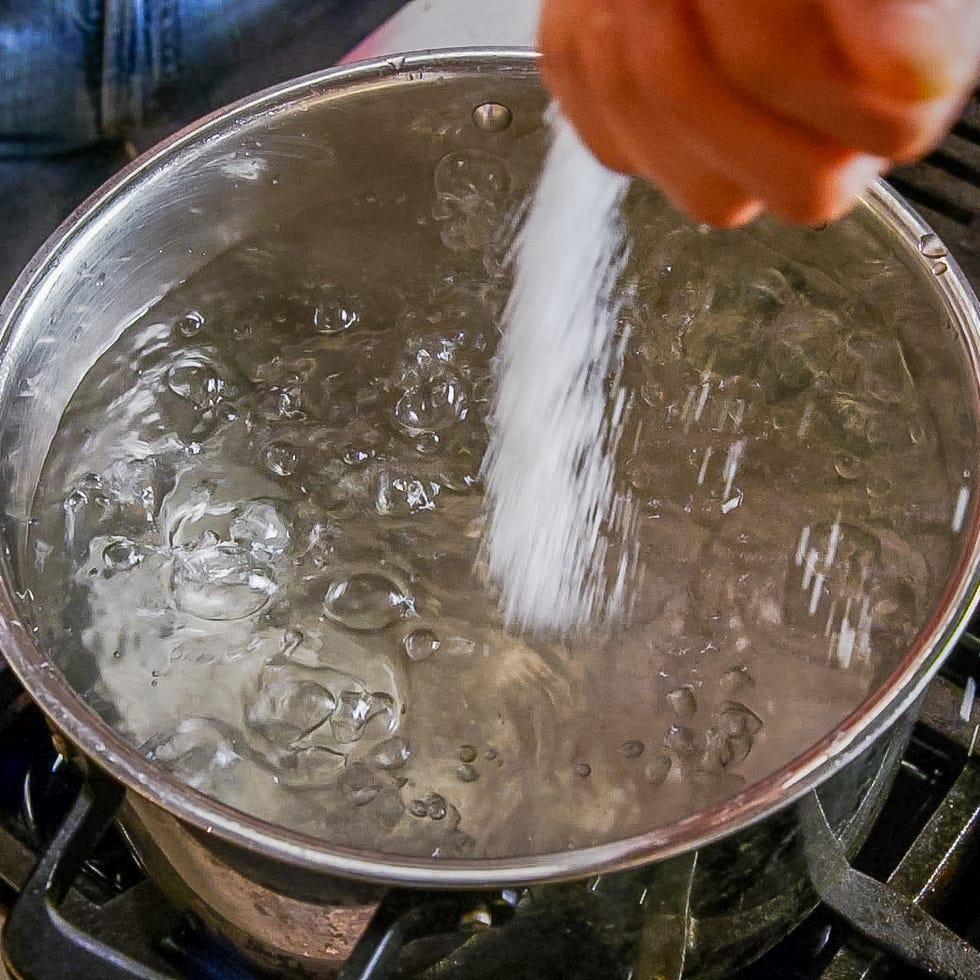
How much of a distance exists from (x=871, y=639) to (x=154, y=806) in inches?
16.1

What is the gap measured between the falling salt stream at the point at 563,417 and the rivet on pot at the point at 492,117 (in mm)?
32

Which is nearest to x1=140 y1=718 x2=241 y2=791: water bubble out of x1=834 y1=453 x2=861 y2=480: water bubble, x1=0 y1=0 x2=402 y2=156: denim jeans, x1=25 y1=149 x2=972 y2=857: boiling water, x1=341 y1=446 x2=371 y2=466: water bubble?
x1=25 y1=149 x2=972 y2=857: boiling water

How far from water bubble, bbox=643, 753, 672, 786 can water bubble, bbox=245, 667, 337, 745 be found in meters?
0.18

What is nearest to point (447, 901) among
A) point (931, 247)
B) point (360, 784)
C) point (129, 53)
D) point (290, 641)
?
point (360, 784)

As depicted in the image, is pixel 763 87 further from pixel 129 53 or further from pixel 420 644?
pixel 129 53

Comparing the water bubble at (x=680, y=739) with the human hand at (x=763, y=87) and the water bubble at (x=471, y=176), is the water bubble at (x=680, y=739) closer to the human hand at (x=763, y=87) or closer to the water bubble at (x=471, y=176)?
the human hand at (x=763, y=87)

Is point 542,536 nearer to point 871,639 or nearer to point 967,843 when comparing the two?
point 871,639

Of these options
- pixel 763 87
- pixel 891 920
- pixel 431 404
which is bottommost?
pixel 891 920

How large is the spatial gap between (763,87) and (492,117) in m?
0.47

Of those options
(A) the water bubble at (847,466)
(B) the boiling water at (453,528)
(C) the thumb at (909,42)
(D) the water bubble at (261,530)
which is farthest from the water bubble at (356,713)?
(C) the thumb at (909,42)

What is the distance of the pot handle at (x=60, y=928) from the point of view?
505mm

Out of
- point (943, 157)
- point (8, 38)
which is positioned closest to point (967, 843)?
point (943, 157)

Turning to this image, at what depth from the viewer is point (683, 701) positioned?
0.64 m

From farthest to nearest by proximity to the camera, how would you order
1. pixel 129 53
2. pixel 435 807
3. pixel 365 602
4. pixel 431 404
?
pixel 129 53 < pixel 431 404 < pixel 365 602 < pixel 435 807
